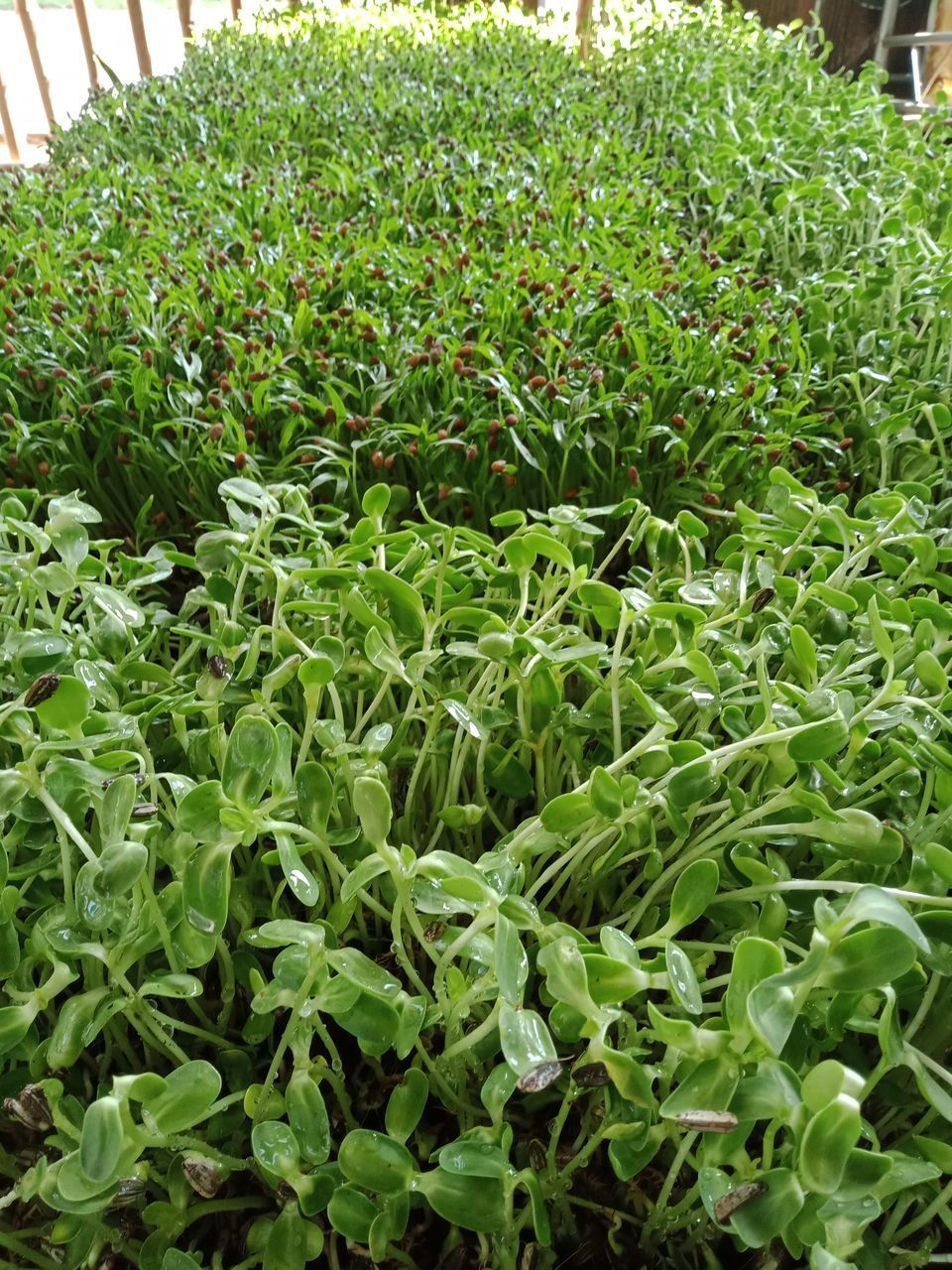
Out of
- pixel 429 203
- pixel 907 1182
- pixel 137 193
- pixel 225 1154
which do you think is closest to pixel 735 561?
pixel 907 1182

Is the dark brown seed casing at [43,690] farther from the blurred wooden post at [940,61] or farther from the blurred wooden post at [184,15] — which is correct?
the blurred wooden post at [184,15]

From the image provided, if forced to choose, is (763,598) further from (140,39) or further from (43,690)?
(140,39)

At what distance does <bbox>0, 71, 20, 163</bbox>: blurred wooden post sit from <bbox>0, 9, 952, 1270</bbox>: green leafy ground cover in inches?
184

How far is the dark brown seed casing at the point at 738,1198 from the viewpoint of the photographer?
45cm

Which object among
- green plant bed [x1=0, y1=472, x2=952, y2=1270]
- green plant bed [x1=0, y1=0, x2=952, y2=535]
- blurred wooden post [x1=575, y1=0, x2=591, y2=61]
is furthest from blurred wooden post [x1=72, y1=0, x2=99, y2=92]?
green plant bed [x1=0, y1=472, x2=952, y2=1270]

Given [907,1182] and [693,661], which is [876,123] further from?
[907,1182]

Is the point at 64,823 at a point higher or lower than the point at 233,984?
higher

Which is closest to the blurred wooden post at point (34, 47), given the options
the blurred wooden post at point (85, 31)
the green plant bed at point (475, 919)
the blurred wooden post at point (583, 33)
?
the blurred wooden post at point (85, 31)

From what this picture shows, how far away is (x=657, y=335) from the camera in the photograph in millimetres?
1534

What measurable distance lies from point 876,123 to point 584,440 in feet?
6.05

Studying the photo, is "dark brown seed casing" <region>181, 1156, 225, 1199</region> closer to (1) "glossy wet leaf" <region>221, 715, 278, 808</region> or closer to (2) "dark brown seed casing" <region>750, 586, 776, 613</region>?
(1) "glossy wet leaf" <region>221, 715, 278, 808</region>

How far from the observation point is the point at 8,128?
5535 millimetres

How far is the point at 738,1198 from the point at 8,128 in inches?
263

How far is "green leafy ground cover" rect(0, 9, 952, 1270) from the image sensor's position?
521 mm
